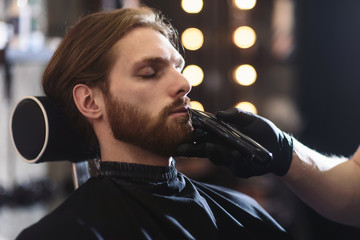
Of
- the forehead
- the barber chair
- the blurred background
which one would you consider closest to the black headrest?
the barber chair

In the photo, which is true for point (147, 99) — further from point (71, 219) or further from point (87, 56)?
point (71, 219)

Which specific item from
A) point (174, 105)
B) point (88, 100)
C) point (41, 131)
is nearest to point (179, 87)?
point (174, 105)

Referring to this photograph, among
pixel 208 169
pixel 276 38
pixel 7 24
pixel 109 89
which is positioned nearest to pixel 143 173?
pixel 109 89

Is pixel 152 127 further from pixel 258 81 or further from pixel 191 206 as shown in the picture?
pixel 258 81

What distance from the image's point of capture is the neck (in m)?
1.43

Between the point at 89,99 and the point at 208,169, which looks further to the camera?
the point at 208,169

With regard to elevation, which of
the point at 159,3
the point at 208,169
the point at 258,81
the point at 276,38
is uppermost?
the point at 159,3

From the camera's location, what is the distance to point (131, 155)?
1.43 metres

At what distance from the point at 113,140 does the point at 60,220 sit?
0.35 m

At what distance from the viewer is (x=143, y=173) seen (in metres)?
1.39

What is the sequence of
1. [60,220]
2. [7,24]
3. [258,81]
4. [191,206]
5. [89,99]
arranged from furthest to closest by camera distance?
[258,81]
[7,24]
[89,99]
[191,206]
[60,220]

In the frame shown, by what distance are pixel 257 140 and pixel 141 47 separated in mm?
481

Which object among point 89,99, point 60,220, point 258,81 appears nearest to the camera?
point 60,220

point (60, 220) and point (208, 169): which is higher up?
point (60, 220)
